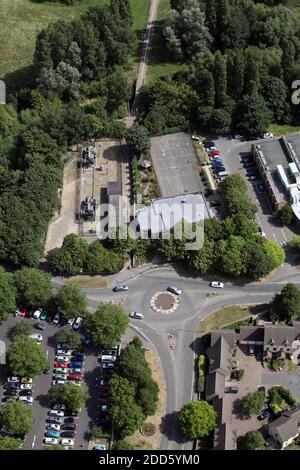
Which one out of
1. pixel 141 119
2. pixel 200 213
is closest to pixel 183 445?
pixel 200 213

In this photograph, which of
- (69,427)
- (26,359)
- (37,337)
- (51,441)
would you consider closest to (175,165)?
(37,337)

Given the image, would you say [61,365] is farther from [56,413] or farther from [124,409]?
[124,409]

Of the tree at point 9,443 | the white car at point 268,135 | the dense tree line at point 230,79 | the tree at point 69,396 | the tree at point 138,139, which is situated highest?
the dense tree line at point 230,79

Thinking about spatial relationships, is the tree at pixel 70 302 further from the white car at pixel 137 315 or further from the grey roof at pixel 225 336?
the grey roof at pixel 225 336

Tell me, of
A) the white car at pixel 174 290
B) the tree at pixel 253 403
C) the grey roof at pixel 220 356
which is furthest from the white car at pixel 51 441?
the white car at pixel 174 290

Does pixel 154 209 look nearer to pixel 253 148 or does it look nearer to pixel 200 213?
pixel 200 213

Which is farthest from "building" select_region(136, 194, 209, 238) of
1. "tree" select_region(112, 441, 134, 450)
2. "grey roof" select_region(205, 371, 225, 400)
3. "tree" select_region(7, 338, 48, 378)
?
"tree" select_region(112, 441, 134, 450)

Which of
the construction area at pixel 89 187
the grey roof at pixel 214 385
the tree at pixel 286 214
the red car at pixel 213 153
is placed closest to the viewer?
the grey roof at pixel 214 385
